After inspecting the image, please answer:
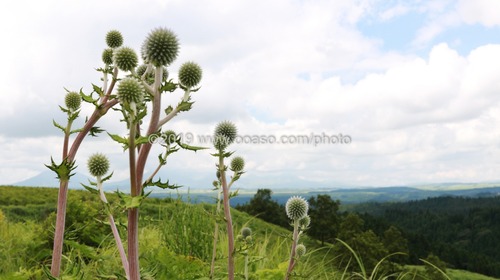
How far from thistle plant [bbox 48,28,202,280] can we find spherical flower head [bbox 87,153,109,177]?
194mm

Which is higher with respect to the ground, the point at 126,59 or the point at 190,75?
the point at 126,59

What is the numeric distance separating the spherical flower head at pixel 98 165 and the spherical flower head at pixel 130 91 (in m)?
1.15

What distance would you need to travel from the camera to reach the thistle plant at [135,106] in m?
2.30

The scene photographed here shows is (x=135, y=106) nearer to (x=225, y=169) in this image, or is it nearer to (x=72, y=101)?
(x=225, y=169)

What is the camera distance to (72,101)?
13.6ft

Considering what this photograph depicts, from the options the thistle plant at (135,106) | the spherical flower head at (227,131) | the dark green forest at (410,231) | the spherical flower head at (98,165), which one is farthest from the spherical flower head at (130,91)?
the dark green forest at (410,231)

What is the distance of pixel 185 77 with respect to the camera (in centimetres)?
304

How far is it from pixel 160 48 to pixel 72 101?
1.71 metres

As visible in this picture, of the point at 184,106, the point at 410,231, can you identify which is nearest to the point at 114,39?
the point at 184,106

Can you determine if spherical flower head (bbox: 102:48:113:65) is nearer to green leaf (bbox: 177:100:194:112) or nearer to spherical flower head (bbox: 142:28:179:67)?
spherical flower head (bbox: 142:28:179:67)

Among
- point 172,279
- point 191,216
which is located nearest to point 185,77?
point 172,279

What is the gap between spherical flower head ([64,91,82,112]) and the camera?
160 inches

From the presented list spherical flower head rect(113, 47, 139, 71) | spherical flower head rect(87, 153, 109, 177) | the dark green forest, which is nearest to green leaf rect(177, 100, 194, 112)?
spherical flower head rect(113, 47, 139, 71)

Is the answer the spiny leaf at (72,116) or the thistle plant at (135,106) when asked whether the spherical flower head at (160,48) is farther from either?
the spiny leaf at (72,116)
